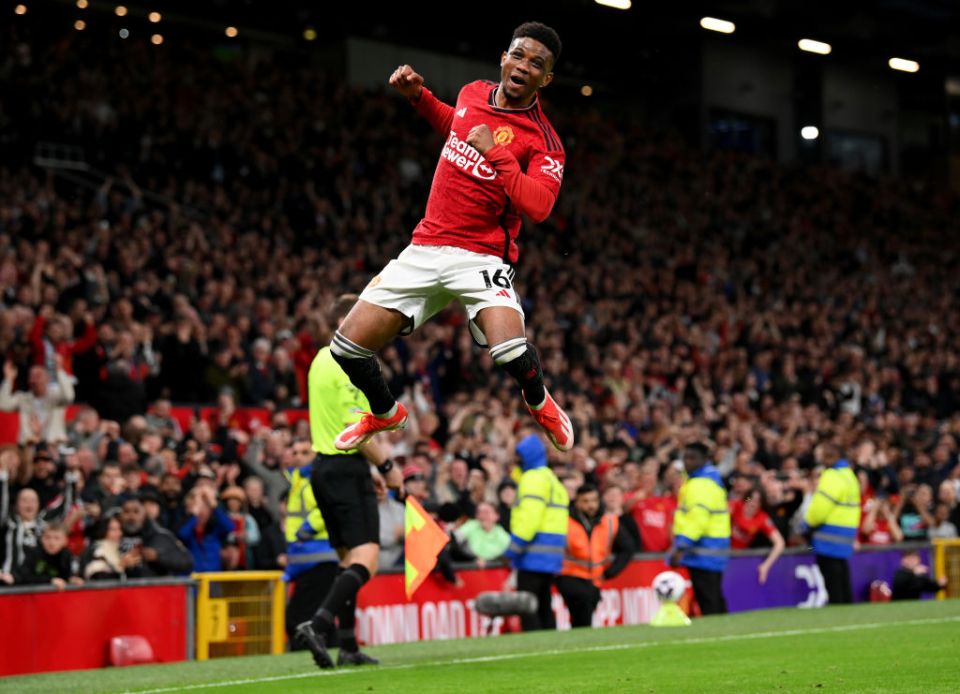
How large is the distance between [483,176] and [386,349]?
37.7ft

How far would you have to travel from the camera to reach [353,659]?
982cm

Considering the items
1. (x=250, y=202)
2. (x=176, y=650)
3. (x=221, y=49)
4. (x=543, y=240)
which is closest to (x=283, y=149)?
(x=250, y=202)

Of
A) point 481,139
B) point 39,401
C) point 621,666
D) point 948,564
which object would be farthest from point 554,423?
point 948,564

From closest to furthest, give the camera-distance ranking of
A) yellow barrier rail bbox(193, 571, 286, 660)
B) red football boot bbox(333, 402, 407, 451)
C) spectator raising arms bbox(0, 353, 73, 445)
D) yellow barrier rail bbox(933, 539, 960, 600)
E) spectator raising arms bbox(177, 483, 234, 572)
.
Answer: red football boot bbox(333, 402, 407, 451) < yellow barrier rail bbox(193, 571, 286, 660) < spectator raising arms bbox(177, 483, 234, 572) < spectator raising arms bbox(0, 353, 73, 445) < yellow barrier rail bbox(933, 539, 960, 600)

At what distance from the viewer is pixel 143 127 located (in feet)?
78.3

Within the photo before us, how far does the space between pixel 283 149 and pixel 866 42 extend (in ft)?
55.8

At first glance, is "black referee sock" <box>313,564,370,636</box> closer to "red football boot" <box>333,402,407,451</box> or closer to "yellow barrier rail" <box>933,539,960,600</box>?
"red football boot" <box>333,402,407,451</box>

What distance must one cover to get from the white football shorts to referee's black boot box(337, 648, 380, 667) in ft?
9.21

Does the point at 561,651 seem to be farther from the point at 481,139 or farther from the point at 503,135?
the point at 481,139

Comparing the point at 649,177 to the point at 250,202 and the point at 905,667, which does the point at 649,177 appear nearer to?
the point at 250,202

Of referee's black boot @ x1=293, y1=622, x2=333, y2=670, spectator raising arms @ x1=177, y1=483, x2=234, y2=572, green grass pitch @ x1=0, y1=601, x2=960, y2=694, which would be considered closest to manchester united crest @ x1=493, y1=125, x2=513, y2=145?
green grass pitch @ x1=0, y1=601, x2=960, y2=694

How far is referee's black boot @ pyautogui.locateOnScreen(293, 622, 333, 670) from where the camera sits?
9.12 meters

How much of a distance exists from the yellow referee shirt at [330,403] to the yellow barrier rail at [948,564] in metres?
12.2

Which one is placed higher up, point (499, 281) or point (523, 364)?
point (499, 281)
